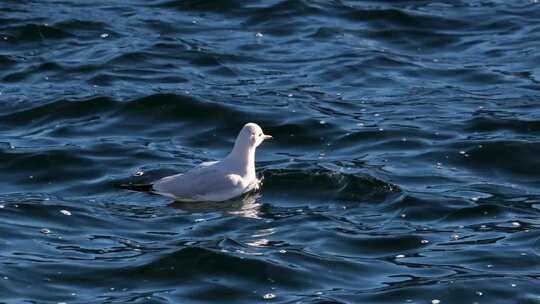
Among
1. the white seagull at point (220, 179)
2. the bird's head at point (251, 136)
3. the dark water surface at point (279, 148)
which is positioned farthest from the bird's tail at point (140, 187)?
the bird's head at point (251, 136)

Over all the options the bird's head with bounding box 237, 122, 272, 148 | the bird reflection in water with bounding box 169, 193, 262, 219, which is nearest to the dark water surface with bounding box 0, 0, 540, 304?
the bird reflection in water with bounding box 169, 193, 262, 219

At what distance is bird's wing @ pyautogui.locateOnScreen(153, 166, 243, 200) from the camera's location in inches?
579

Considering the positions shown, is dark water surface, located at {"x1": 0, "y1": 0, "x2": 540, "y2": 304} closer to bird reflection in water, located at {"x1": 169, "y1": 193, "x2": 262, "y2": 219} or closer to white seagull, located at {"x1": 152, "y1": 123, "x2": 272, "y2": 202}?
bird reflection in water, located at {"x1": 169, "y1": 193, "x2": 262, "y2": 219}

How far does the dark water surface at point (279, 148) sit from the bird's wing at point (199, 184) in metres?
0.17

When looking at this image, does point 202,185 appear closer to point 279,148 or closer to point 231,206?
point 231,206

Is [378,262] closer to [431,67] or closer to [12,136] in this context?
[12,136]

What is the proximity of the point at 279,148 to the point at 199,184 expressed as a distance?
2417 mm

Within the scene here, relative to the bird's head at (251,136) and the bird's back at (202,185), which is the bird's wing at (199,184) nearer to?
the bird's back at (202,185)

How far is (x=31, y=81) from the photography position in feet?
63.5

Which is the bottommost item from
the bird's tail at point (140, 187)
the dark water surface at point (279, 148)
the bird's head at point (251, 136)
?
the dark water surface at point (279, 148)

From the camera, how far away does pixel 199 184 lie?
14.7 m

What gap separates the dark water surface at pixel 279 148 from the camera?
41.8 feet

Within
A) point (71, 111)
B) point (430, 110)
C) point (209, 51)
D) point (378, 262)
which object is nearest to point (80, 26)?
point (209, 51)

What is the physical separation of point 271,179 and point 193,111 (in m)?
2.58
